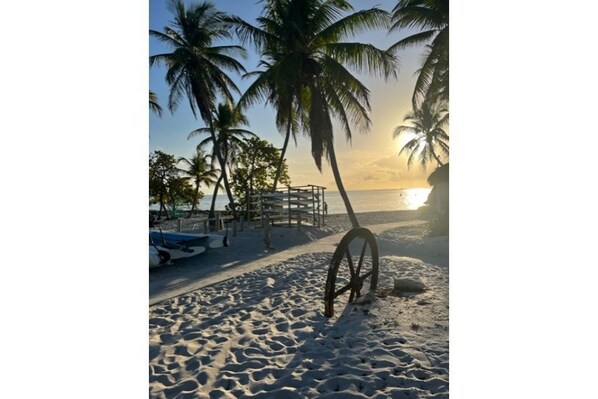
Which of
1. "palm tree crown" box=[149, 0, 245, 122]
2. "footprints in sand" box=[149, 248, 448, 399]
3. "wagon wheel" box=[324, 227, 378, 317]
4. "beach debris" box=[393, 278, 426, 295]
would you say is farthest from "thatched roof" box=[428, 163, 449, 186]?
"footprints in sand" box=[149, 248, 448, 399]

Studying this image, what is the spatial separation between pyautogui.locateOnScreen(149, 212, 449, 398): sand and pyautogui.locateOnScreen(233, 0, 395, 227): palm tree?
4.59 meters

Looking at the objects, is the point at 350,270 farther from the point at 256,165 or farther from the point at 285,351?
the point at 256,165

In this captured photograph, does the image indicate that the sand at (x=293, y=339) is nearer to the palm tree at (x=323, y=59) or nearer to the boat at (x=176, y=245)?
the boat at (x=176, y=245)

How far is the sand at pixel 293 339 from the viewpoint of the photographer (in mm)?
2033

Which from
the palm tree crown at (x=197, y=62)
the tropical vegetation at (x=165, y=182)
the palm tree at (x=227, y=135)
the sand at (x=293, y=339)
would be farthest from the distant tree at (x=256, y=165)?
the sand at (x=293, y=339)

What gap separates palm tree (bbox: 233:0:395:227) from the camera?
7.62 meters

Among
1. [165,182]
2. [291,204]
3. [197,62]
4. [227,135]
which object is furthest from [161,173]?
[291,204]

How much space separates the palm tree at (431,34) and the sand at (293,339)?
4.27 m

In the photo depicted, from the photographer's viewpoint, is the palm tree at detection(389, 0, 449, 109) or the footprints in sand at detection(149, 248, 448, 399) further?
the palm tree at detection(389, 0, 449, 109)

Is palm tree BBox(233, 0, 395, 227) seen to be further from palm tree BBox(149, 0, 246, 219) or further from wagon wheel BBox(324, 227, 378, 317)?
wagon wheel BBox(324, 227, 378, 317)
